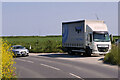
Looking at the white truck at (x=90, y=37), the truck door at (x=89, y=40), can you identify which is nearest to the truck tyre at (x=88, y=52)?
the white truck at (x=90, y=37)

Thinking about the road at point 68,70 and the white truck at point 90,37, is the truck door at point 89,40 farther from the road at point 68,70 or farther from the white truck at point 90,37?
the road at point 68,70

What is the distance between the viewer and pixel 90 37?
86.1 ft

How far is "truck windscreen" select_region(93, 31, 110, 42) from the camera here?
26.3m

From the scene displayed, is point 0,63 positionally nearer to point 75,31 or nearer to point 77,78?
point 77,78

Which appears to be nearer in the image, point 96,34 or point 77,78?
point 77,78

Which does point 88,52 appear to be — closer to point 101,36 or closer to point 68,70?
point 101,36

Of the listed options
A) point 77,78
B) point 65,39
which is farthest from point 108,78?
point 65,39

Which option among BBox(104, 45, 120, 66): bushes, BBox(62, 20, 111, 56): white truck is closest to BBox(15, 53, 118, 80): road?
BBox(104, 45, 120, 66): bushes

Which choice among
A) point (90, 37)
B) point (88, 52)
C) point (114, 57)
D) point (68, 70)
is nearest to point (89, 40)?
point (90, 37)

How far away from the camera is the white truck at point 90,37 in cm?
→ 2617

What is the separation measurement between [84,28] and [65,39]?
457 centimetres

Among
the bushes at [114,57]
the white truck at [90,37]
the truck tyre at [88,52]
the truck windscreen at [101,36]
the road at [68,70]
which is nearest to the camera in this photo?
the road at [68,70]

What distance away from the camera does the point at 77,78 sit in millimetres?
12828

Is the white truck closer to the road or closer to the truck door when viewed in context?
the truck door
